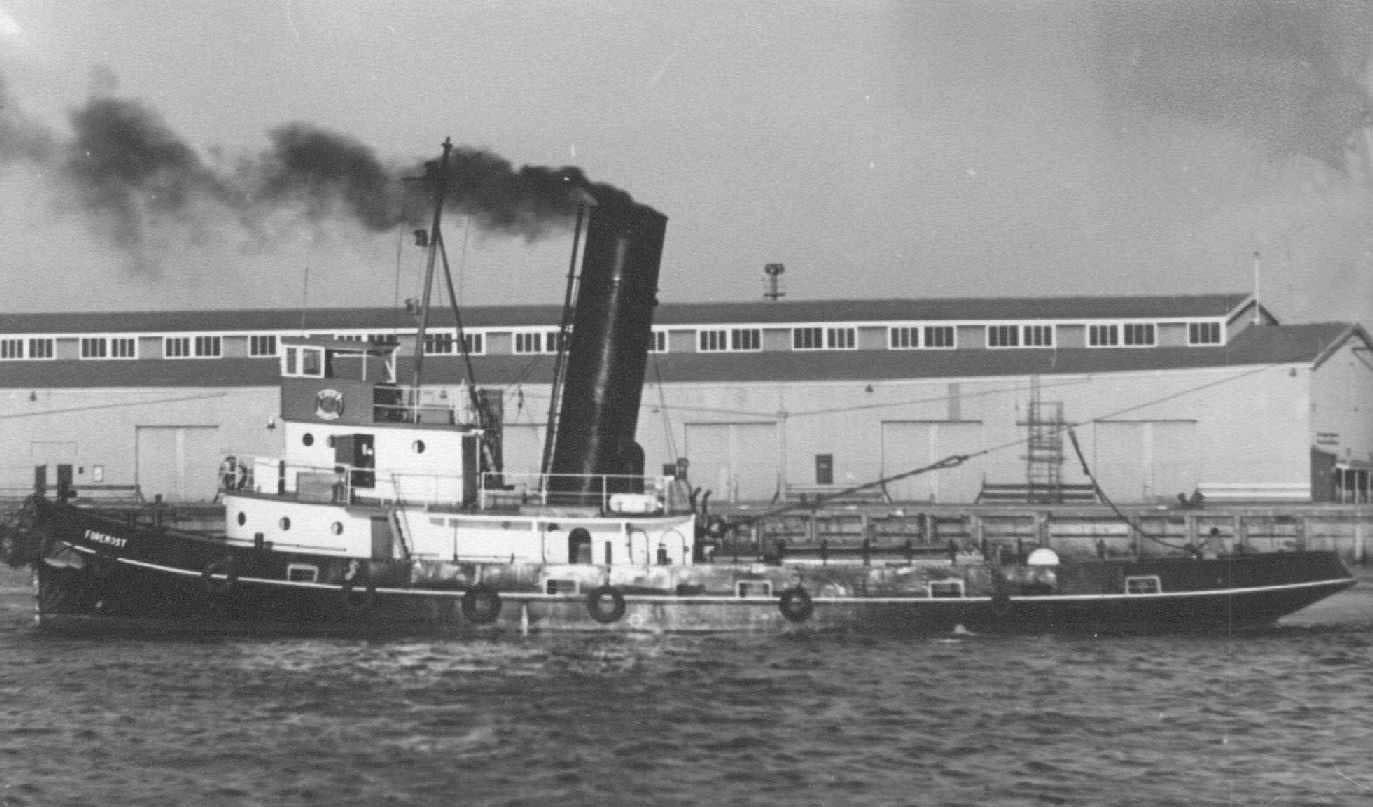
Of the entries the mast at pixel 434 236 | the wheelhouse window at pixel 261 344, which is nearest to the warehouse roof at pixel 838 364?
the wheelhouse window at pixel 261 344

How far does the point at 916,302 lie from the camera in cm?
5906

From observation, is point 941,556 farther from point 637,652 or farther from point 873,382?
point 873,382

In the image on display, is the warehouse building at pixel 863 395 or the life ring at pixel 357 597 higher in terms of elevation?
the warehouse building at pixel 863 395

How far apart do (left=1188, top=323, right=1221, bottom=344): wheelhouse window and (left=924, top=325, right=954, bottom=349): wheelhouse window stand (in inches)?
333

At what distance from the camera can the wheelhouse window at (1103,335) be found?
56.2m

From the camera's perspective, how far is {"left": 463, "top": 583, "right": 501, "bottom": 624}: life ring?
27469 mm

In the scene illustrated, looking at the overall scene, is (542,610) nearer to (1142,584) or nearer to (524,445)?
(1142,584)

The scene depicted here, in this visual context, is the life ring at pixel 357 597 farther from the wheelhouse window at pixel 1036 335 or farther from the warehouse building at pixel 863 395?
the wheelhouse window at pixel 1036 335

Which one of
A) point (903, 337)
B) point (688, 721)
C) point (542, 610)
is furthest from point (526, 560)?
point (903, 337)

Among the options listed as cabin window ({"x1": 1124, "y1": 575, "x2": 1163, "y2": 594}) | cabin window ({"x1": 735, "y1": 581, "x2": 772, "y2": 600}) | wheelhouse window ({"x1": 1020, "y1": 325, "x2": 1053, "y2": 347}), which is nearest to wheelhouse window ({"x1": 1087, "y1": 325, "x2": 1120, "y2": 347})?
wheelhouse window ({"x1": 1020, "y1": 325, "x2": 1053, "y2": 347})

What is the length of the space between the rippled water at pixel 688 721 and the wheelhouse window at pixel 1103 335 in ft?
94.3

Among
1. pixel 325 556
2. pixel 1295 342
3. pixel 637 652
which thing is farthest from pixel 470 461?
pixel 1295 342

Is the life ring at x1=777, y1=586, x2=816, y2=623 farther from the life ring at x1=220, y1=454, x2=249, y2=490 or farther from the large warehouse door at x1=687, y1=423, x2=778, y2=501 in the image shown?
the large warehouse door at x1=687, y1=423, x2=778, y2=501

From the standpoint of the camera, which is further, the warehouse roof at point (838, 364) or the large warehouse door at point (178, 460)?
the large warehouse door at point (178, 460)
